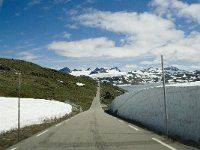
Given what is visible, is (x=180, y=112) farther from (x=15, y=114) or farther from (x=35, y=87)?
(x=35, y=87)

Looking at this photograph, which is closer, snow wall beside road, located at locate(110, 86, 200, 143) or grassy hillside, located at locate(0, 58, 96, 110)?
snow wall beside road, located at locate(110, 86, 200, 143)

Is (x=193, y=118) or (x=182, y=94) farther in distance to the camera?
(x=182, y=94)

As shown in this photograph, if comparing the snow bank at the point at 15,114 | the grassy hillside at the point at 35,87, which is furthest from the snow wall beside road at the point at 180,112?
the grassy hillside at the point at 35,87

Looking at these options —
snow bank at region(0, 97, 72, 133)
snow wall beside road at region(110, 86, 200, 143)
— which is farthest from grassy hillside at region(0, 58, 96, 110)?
snow wall beside road at region(110, 86, 200, 143)

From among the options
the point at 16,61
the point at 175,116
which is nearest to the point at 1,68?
the point at 16,61

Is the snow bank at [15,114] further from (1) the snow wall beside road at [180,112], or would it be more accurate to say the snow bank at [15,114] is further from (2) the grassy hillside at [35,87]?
(2) the grassy hillside at [35,87]

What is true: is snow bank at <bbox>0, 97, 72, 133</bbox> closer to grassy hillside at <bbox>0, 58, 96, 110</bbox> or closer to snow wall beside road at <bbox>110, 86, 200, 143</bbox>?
snow wall beside road at <bbox>110, 86, 200, 143</bbox>

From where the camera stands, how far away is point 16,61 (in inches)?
7146

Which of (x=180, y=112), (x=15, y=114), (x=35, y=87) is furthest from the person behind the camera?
(x=35, y=87)

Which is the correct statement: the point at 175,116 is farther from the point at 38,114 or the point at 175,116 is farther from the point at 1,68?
the point at 1,68

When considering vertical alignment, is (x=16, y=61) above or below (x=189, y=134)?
above

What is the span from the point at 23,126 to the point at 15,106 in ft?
5.57

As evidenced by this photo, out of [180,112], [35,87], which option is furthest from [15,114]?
[35,87]

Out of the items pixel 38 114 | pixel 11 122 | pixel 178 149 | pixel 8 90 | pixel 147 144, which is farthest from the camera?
pixel 8 90
